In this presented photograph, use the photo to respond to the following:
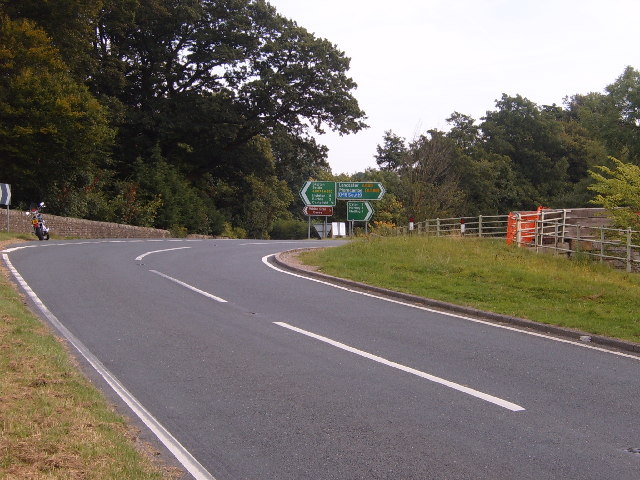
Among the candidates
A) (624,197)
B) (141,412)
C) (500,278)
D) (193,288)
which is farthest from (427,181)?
(141,412)

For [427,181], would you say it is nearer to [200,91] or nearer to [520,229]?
[200,91]

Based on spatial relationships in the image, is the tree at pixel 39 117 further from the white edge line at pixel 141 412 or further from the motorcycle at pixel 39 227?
the white edge line at pixel 141 412

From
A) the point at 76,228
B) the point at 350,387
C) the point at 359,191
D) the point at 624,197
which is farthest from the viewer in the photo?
the point at 359,191

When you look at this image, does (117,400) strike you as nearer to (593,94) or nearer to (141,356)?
(141,356)

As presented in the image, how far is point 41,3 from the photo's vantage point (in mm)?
34875

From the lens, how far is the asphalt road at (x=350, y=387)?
17.5 feet

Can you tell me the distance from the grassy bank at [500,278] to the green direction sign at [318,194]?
22485 millimetres

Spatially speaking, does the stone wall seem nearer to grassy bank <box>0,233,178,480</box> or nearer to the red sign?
the red sign

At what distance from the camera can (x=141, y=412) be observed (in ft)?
20.8

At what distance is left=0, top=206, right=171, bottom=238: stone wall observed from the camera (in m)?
28.9

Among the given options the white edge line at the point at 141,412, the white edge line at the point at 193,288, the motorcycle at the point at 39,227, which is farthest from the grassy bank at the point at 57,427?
the motorcycle at the point at 39,227

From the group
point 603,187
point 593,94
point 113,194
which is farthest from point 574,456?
point 593,94

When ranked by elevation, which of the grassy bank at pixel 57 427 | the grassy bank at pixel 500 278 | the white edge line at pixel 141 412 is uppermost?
the grassy bank at pixel 57 427

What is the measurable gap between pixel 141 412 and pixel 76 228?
28.4 meters
